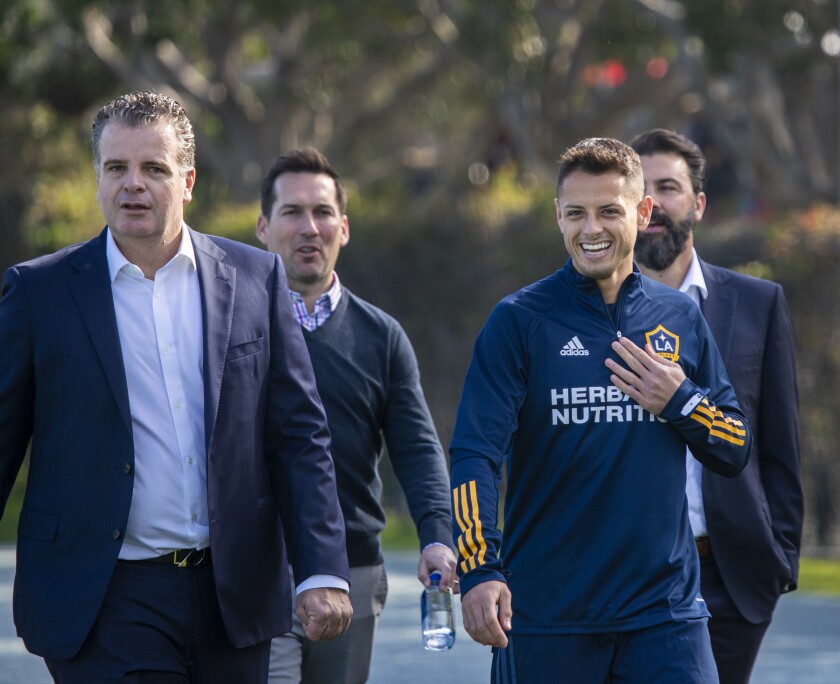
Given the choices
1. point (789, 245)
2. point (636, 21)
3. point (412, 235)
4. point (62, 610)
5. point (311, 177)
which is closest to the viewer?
point (62, 610)

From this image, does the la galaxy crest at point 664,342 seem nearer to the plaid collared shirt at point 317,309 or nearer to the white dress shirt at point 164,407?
the white dress shirt at point 164,407

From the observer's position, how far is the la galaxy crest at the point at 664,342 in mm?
4684

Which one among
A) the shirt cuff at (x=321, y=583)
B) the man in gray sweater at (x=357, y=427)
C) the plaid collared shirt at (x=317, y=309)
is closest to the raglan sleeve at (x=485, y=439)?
the shirt cuff at (x=321, y=583)

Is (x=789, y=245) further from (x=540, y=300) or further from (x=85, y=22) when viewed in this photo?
(x=85, y=22)

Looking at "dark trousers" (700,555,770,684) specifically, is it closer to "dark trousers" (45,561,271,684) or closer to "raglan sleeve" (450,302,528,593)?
"raglan sleeve" (450,302,528,593)

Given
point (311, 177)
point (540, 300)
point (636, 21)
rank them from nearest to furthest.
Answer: point (540, 300) → point (311, 177) → point (636, 21)

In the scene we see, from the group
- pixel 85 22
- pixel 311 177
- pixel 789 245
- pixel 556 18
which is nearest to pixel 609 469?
A: pixel 311 177

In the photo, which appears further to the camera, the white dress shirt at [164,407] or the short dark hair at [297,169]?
the short dark hair at [297,169]

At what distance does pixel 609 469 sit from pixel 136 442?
53.3 inches

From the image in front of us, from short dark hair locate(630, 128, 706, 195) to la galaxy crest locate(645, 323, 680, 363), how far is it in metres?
1.34

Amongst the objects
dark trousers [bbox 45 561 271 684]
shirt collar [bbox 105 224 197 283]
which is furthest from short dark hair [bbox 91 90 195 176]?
Result: dark trousers [bbox 45 561 271 684]

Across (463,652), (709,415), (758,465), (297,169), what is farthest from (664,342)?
(463,652)

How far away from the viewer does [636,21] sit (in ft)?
81.3

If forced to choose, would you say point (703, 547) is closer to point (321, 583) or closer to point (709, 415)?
point (709, 415)
